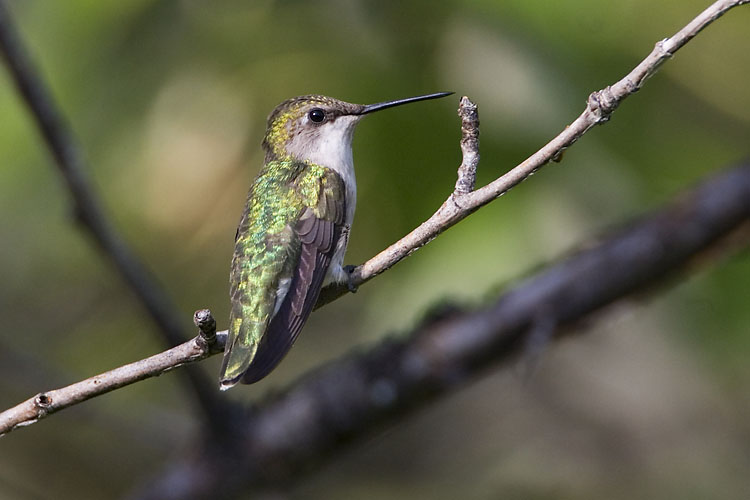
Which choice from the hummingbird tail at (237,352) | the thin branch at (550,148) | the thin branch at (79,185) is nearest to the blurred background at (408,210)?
the thin branch at (79,185)

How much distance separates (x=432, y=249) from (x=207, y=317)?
4.85 ft

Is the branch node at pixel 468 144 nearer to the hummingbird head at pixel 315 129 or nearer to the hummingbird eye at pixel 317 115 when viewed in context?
the hummingbird head at pixel 315 129

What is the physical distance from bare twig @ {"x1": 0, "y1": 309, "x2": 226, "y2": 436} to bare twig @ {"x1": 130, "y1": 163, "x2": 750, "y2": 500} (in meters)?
1.85

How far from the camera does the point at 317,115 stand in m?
3.69

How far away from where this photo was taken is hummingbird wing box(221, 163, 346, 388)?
2.70m

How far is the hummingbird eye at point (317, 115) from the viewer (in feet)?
12.0

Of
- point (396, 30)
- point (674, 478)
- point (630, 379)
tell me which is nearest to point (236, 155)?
point (396, 30)

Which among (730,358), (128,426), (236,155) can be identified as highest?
(236,155)

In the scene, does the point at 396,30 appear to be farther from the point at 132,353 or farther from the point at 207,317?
the point at 132,353

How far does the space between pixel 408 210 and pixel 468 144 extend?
922mm

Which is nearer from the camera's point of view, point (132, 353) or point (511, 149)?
point (511, 149)

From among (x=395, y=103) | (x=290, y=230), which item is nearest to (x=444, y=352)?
(x=290, y=230)

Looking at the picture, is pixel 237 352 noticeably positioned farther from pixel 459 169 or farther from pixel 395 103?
pixel 395 103

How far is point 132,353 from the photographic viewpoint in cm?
486
